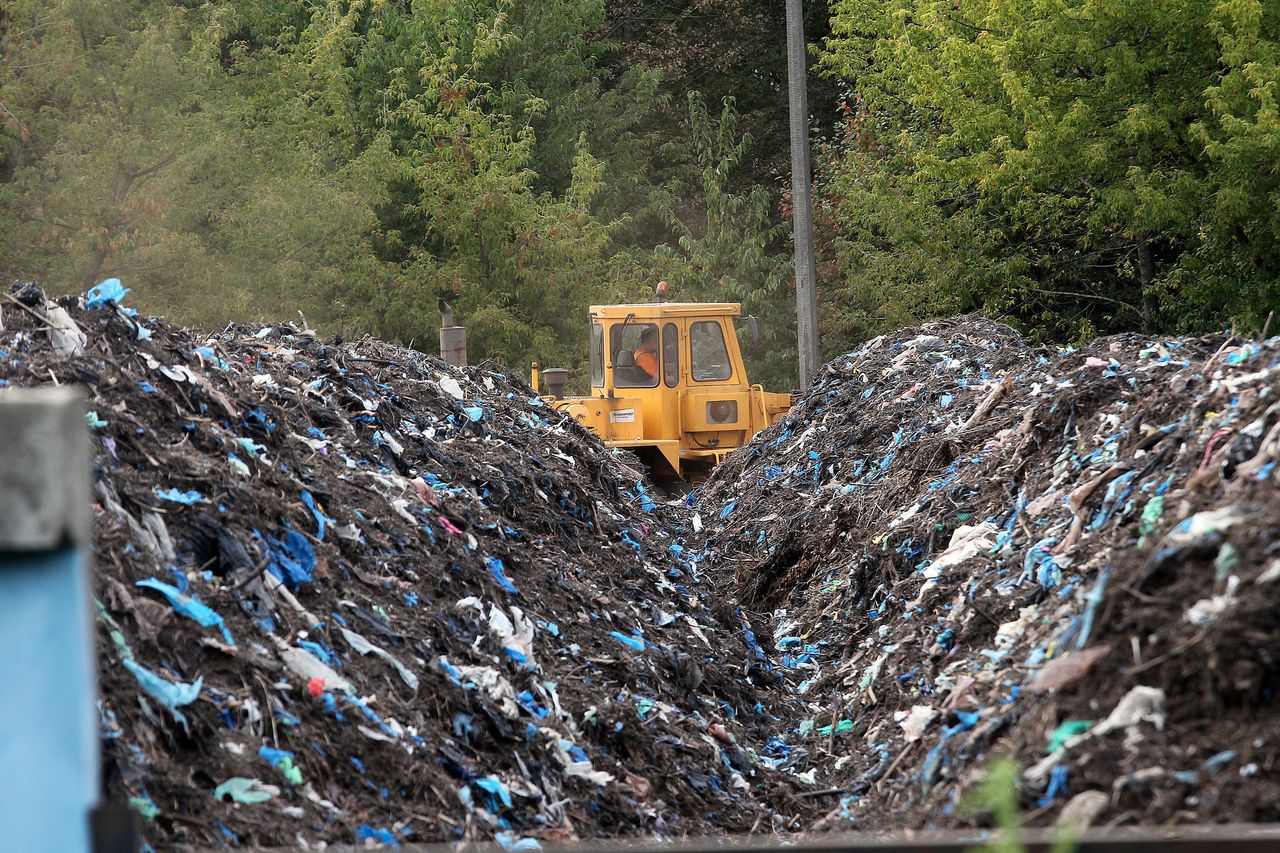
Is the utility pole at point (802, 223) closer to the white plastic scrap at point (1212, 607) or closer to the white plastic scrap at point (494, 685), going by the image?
the white plastic scrap at point (494, 685)

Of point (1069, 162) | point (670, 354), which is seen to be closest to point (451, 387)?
point (670, 354)

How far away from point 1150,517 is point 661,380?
1011 cm

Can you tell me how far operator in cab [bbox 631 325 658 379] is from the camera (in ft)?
50.3

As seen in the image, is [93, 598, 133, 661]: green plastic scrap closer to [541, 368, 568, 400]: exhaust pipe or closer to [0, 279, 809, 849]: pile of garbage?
[0, 279, 809, 849]: pile of garbage

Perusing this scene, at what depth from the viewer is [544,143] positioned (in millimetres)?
31344

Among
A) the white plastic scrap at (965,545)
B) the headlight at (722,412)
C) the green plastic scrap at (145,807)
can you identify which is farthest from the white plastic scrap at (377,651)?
the headlight at (722,412)

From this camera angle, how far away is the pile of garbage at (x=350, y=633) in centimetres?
465

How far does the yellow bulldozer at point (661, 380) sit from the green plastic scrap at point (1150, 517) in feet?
31.8

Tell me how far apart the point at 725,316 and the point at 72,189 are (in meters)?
10.9

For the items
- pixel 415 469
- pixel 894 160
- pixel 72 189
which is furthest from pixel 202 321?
pixel 415 469

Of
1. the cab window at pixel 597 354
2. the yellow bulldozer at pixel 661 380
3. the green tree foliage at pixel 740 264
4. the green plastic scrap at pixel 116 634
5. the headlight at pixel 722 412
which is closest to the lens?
the green plastic scrap at pixel 116 634

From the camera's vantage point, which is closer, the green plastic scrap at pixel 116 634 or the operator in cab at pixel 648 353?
the green plastic scrap at pixel 116 634

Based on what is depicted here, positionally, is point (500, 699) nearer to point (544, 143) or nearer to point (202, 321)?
point (202, 321)

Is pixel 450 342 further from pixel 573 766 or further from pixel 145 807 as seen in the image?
pixel 145 807
